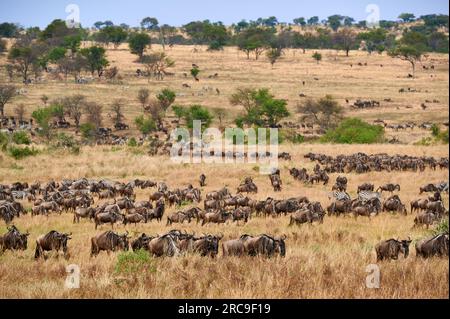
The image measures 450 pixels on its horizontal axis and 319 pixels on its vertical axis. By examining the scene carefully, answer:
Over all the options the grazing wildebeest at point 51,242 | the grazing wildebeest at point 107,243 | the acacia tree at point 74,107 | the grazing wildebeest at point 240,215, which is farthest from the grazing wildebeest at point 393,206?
the acacia tree at point 74,107

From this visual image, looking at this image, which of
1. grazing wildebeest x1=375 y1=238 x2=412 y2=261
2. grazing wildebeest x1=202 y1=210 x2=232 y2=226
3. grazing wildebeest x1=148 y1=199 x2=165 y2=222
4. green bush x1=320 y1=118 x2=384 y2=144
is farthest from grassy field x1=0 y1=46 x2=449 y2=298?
green bush x1=320 y1=118 x2=384 y2=144

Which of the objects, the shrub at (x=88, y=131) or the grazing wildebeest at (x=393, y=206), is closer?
the grazing wildebeest at (x=393, y=206)

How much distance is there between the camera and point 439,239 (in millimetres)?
11133

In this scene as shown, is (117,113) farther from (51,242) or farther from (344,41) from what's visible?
(344,41)

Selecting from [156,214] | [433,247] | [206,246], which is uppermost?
[433,247]

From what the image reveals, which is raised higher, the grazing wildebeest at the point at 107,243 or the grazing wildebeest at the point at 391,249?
the grazing wildebeest at the point at 391,249

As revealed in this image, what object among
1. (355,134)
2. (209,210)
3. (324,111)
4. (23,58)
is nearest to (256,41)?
(23,58)

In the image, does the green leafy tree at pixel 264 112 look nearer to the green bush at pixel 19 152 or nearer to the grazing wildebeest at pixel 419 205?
the green bush at pixel 19 152

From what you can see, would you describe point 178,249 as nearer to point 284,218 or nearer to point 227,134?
point 284,218

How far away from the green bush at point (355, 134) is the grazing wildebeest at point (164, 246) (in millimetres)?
45690

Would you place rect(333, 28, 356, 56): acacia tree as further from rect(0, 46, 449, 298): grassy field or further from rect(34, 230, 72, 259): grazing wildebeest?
rect(34, 230, 72, 259): grazing wildebeest

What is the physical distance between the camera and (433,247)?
36.4ft

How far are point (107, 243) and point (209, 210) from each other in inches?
243

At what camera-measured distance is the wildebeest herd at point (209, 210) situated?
1201 cm
